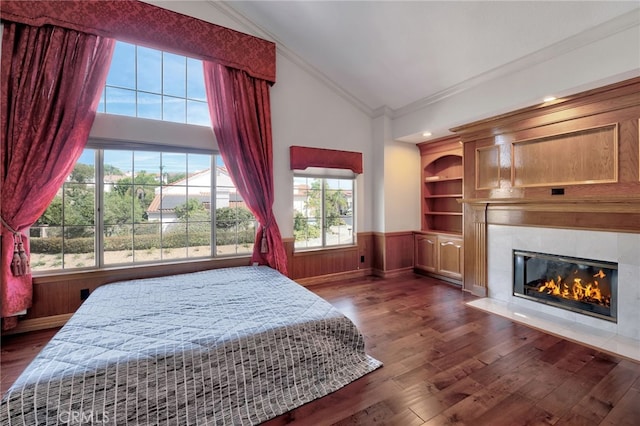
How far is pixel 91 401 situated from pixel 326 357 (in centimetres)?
134

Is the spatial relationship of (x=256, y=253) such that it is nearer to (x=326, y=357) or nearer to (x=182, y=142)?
(x=182, y=142)

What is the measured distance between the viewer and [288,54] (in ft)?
13.1

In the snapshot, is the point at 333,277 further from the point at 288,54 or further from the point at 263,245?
the point at 288,54

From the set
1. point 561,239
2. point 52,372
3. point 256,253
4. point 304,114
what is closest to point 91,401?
point 52,372

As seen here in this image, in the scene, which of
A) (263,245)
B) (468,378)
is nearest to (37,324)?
(263,245)

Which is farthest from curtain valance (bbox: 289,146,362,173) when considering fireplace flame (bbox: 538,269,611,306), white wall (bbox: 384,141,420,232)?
fireplace flame (bbox: 538,269,611,306)

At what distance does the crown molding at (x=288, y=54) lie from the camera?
11.5ft

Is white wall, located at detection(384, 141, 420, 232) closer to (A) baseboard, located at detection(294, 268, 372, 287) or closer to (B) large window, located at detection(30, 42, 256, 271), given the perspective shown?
(A) baseboard, located at detection(294, 268, 372, 287)

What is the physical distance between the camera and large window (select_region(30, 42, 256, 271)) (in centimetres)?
292

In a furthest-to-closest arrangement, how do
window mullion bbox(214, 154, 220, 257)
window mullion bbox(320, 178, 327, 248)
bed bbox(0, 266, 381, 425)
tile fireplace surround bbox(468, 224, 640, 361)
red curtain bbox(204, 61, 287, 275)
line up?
window mullion bbox(320, 178, 327, 248) → window mullion bbox(214, 154, 220, 257) → red curtain bbox(204, 61, 287, 275) → tile fireplace surround bbox(468, 224, 640, 361) → bed bbox(0, 266, 381, 425)

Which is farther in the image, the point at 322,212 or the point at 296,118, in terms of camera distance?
the point at 322,212

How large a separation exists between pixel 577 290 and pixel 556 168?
135 cm

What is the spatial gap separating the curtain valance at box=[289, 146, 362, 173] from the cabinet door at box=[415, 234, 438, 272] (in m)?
1.66

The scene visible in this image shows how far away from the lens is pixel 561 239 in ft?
9.81
